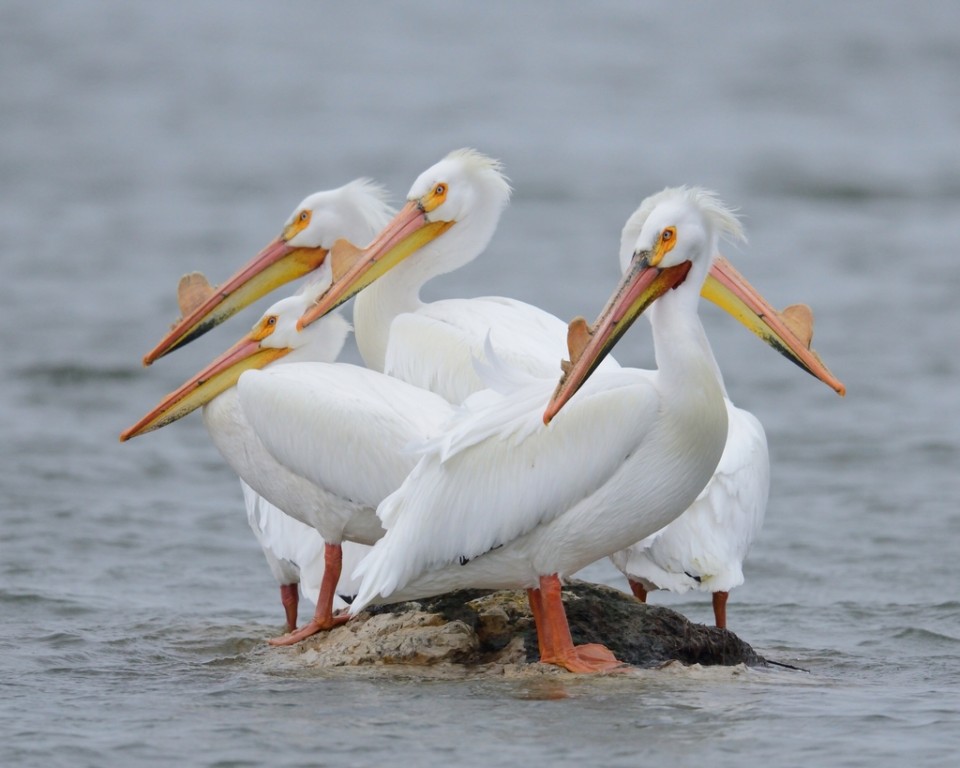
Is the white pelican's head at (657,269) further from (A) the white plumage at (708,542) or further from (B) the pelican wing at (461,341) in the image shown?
(B) the pelican wing at (461,341)

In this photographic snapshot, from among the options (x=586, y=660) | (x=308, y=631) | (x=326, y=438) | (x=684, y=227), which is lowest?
(x=586, y=660)

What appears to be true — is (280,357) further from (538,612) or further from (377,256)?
(538,612)

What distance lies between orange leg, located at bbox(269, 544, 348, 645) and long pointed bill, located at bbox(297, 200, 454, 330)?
102 centimetres

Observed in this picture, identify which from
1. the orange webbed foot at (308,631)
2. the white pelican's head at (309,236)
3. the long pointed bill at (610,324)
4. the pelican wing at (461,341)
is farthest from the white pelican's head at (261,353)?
the long pointed bill at (610,324)

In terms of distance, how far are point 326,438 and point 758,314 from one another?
1.79 meters

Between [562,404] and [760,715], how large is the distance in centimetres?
116

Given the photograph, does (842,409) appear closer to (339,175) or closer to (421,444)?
(421,444)

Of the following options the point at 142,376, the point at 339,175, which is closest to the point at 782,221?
the point at 339,175

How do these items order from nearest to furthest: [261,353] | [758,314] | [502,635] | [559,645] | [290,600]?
[559,645]
[502,635]
[758,314]
[261,353]
[290,600]

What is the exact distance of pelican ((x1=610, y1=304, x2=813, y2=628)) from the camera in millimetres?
6801

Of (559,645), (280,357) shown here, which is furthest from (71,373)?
(559,645)

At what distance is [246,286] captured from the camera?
8.16 m

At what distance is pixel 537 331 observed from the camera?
743 cm

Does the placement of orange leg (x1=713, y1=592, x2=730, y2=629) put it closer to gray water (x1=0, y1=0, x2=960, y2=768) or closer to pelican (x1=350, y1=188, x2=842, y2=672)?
gray water (x1=0, y1=0, x2=960, y2=768)
